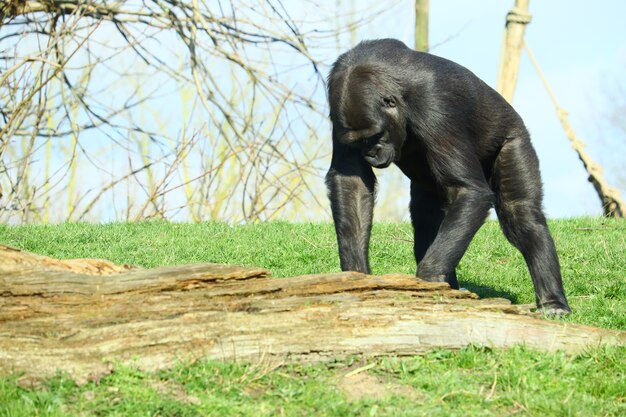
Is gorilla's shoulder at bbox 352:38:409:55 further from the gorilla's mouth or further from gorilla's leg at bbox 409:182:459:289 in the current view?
gorilla's leg at bbox 409:182:459:289

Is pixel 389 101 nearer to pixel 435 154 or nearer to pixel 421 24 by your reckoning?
pixel 435 154

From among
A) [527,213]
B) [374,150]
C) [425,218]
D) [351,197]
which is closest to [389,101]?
[374,150]

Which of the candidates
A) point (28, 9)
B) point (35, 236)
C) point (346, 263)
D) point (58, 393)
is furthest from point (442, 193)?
point (28, 9)

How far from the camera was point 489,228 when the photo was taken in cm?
966

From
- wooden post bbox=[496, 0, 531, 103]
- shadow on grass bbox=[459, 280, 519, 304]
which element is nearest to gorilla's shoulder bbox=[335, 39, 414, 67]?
shadow on grass bbox=[459, 280, 519, 304]

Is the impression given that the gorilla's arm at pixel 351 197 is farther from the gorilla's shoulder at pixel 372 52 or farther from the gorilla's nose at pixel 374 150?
the gorilla's shoulder at pixel 372 52

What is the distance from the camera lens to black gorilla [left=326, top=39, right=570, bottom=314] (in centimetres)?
582

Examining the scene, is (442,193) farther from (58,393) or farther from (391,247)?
(58,393)

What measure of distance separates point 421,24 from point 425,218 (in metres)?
7.66

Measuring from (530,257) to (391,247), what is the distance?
2.49 meters

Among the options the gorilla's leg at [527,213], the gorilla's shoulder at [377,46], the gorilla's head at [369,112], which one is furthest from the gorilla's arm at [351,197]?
the gorilla's leg at [527,213]

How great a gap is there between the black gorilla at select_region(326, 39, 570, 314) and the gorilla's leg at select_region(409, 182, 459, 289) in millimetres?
12

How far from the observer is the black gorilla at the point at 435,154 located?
5.82 m

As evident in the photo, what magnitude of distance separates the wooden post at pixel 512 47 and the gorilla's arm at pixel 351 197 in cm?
720
